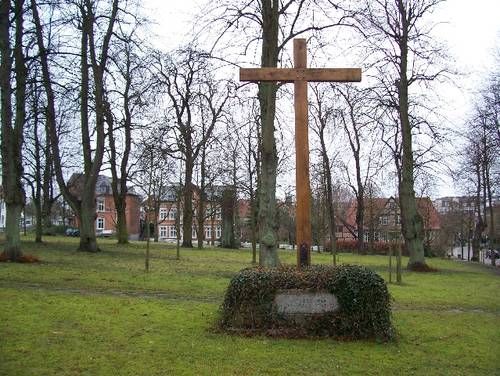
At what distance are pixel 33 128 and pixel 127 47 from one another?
48.9 feet

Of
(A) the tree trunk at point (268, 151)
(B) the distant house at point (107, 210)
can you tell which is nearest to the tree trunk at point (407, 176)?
(A) the tree trunk at point (268, 151)

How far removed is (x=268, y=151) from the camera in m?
15.1

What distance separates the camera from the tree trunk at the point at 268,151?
15.0m

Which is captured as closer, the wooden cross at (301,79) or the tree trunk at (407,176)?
the wooden cross at (301,79)

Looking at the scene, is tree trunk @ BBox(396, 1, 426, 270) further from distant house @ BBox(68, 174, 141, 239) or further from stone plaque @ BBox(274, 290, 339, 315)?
distant house @ BBox(68, 174, 141, 239)

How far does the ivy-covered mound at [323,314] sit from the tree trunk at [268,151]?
21.6 ft

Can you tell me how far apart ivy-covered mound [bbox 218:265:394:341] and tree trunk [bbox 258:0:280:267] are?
21.6 ft

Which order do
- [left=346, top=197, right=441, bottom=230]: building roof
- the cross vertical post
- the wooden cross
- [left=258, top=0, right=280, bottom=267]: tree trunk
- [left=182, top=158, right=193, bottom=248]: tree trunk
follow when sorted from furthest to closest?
[left=346, top=197, right=441, bottom=230]: building roof < [left=182, top=158, right=193, bottom=248]: tree trunk < [left=258, top=0, right=280, bottom=267]: tree trunk < the wooden cross < the cross vertical post

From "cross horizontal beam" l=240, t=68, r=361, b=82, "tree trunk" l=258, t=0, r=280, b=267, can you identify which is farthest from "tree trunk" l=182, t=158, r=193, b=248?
"cross horizontal beam" l=240, t=68, r=361, b=82

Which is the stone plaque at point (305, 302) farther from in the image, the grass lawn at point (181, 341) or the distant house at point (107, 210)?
the distant house at point (107, 210)

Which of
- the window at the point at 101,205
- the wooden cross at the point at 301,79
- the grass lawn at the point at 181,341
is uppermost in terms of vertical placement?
the window at the point at 101,205

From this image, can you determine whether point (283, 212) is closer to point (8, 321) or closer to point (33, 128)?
point (33, 128)

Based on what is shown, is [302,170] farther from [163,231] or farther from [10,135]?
[163,231]

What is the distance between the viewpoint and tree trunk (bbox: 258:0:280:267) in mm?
15016
